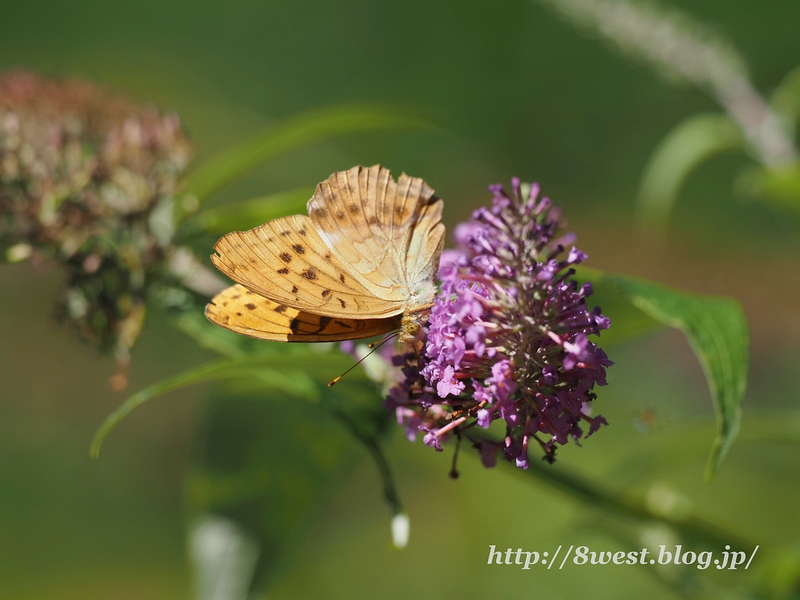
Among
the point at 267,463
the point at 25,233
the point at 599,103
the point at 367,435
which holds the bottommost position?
the point at 267,463

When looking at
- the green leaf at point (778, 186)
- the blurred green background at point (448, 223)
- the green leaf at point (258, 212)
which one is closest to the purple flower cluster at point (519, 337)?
the blurred green background at point (448, 223)

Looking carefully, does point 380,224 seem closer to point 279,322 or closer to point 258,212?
point 279,322

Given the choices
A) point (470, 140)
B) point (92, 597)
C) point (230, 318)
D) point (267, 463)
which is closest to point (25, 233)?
point (230, 318)

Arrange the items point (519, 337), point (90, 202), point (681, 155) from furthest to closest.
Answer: point (681, 155)
point (90, 202)
point (519, 337)

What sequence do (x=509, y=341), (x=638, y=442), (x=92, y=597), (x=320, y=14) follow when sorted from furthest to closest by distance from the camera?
1. (x=320, y=14)
2. (x=92, y=597)
3. (x=638, y=442)
4. (x=509, y=341)

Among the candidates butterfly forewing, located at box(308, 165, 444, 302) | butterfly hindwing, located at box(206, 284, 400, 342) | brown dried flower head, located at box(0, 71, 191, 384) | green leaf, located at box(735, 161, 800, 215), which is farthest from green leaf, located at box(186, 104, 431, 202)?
green leaf, located at box(735, 161, 800, 215)

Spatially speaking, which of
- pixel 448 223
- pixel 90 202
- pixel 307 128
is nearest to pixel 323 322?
pixel 307 128

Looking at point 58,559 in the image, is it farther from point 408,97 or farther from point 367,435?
point 408,97
